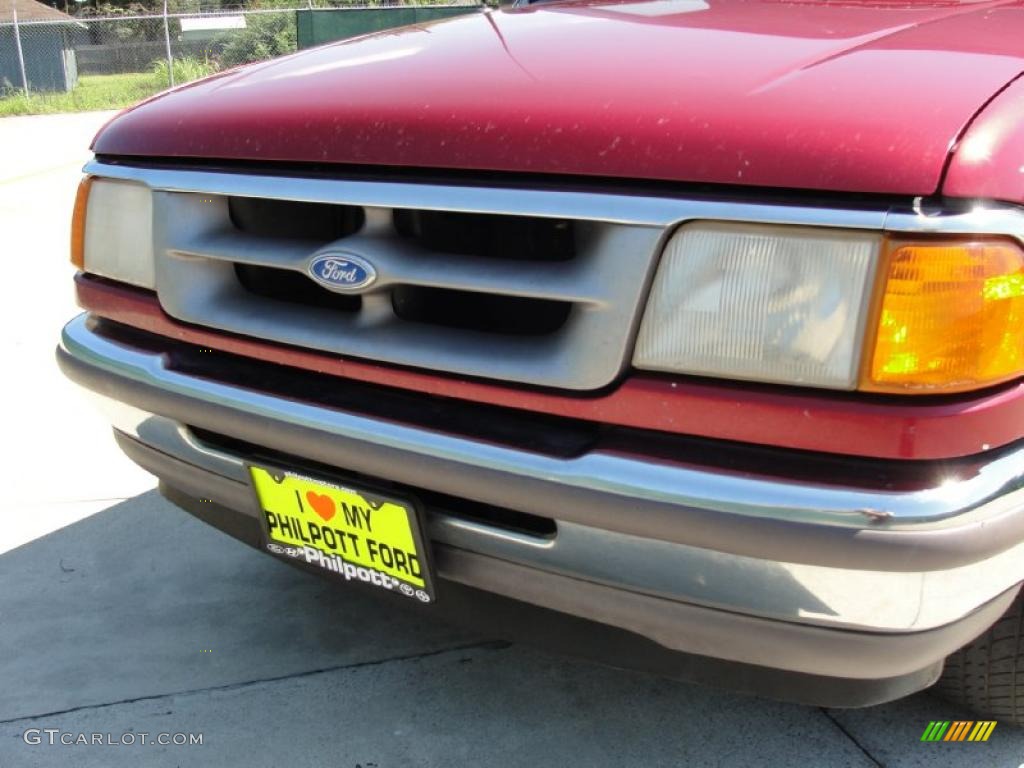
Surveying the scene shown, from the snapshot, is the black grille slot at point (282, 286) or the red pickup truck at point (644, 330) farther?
the black grille slot at point (282, 286)

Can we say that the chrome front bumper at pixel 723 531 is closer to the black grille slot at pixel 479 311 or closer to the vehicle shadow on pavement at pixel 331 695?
the black grille slot at pixel 479 311

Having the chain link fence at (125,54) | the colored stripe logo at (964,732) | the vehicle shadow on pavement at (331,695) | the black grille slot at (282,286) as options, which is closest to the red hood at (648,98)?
the black grille slot at (282,286)

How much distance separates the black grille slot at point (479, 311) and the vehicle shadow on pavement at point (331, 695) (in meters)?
0.54

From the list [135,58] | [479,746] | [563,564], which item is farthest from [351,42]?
[135,58]

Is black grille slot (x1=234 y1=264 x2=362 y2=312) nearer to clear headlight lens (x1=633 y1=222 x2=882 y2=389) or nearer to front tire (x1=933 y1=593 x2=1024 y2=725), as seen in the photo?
clear headlight lens (x1=633 y1=222 x2=882 y2=389)

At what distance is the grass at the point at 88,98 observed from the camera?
21188mm

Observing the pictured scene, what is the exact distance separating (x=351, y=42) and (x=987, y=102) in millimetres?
1535

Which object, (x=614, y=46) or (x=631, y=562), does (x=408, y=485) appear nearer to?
Answer: (x=631, y=562)

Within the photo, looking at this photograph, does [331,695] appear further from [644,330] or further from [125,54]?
[125,54]

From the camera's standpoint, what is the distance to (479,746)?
2.20 m

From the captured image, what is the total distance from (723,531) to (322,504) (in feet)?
2.57

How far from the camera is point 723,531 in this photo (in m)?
1.43

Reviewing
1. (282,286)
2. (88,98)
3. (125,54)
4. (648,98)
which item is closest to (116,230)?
(282,286)

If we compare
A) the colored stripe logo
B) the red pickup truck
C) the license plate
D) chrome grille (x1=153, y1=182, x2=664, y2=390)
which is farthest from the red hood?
the colored stripe logo
